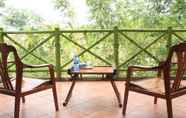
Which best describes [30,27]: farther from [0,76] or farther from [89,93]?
[0,76]

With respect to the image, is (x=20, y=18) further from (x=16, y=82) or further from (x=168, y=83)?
(x=168, y=83)

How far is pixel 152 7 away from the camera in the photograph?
7.53 metres

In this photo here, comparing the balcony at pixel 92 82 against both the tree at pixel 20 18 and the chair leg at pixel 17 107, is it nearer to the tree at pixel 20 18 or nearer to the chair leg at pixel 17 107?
the chair leg at pixel 17 107

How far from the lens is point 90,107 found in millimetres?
3705

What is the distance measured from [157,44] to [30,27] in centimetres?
324

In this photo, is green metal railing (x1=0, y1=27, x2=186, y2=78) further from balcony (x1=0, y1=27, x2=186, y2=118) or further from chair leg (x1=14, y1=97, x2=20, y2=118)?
chair leg (x1=14, y1=97, x2=20, y2=118)

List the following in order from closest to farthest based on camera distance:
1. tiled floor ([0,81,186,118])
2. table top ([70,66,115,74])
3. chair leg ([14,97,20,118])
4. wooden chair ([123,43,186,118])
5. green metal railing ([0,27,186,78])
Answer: wooden chair ([123,43,186,118]) → chair leg ([14,97,20,118]) → tiled floor ([0,81,186,118]) → table top ([70,66,115,74]) → green metal railing ([0,27,186,78])

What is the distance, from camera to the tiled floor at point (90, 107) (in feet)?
11.2

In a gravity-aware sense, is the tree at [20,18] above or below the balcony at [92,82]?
above

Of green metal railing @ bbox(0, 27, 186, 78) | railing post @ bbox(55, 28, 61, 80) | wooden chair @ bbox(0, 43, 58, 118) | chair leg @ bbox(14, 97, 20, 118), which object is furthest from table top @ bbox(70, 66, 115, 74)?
railing post @ bbox(55, 28, 61, 80)

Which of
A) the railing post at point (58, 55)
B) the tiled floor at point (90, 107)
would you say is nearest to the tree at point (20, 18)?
the railing post at point (58, 55)

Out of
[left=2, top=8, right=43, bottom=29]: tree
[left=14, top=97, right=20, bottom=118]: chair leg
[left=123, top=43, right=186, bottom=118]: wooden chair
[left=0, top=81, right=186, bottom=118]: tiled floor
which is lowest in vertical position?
[left=0, top=81, right=186, bottom=118]: tiled floor

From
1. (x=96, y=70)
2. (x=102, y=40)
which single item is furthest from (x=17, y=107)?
(x=102, y=40)

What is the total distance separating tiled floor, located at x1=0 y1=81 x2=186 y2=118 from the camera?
3.43m
